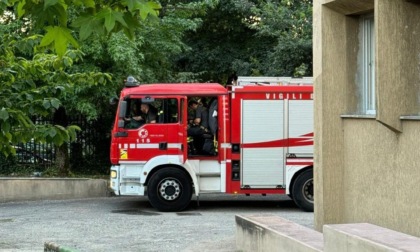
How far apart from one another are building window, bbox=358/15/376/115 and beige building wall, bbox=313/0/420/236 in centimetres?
8

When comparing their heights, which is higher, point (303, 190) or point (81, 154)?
point (81, 154)

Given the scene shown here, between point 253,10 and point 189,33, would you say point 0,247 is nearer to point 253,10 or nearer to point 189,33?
point 253,10

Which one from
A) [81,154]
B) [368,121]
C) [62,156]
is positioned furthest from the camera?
[81,154]

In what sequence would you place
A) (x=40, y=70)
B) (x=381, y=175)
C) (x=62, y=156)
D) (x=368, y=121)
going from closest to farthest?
(x=381, y=175)
(x=368, y=121)
(x=40, y=70)
(x=62, y=156)

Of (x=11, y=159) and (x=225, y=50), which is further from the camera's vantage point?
(x=225, y=50)

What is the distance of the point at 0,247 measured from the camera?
1329 cm

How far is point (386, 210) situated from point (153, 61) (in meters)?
14.8

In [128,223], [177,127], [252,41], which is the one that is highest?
[252,41]

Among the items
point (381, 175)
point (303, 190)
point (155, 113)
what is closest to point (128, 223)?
point (155, 113)

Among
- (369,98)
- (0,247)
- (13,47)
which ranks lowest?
(0,247)

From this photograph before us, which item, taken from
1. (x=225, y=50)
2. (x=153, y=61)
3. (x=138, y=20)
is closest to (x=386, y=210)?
(x=138, y=20)

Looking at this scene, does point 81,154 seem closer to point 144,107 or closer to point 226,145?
point 144,107

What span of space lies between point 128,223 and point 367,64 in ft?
24.8

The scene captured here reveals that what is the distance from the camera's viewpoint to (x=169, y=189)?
58.5ft
